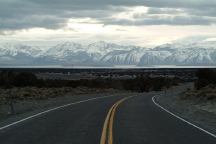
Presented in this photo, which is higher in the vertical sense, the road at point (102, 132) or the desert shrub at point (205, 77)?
the road at point (102, 132)

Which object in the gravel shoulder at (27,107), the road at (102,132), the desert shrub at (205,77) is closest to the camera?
the road at (102,132)

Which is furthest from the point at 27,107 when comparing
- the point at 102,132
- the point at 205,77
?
the point at 205,77

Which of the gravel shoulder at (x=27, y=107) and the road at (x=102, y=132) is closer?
the road at (x=102, y=132)

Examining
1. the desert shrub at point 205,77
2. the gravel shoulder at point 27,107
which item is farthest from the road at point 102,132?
the desert shrub at point 205,77

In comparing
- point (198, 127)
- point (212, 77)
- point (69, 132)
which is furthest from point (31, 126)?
point (212, 77)

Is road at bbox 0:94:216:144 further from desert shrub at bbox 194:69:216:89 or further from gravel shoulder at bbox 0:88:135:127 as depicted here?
desert shrub at bbox 194:69:216:89

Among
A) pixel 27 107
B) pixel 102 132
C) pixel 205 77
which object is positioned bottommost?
pixel 205 77

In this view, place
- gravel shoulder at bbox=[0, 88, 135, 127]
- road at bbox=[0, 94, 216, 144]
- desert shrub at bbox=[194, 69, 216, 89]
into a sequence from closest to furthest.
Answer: road at bbox=[0, 94, 216, 144] → gravel shoulder at bbox=[0, 88, 135, 127] → desert shrub at bbox=[194, 69, 216, 89]

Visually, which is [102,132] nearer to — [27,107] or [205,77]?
[27,107]

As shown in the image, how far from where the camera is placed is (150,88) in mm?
102250

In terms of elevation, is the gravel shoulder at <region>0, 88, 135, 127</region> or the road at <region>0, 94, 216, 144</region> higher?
the road at <region>0, 94, 216, 144</region>

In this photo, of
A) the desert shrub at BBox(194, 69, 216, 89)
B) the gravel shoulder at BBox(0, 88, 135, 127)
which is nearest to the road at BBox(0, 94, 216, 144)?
the gravel shoulder at BBox(0, 88, 135, 127)

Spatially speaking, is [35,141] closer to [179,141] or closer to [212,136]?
[179,141]

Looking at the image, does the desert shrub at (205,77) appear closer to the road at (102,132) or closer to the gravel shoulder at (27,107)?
the gravel shoulder at (27,107)
